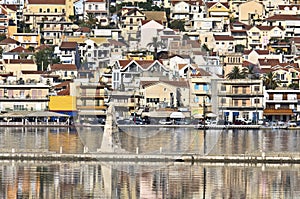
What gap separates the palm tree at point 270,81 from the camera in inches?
1483

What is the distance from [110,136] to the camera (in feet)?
71.1

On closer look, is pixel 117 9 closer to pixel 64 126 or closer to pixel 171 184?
pixel 64 126

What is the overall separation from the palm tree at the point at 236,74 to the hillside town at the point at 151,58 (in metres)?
0.14

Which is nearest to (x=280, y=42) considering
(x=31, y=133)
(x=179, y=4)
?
(x=179, y=4)

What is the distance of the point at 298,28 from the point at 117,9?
6312 millimetres

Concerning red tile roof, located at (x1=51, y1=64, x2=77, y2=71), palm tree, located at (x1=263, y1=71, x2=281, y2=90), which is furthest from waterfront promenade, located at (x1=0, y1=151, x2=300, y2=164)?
red tile roof, located at (x1=51, y1=64, x2=77, y2=71)

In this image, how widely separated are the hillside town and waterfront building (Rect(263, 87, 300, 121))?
2 centimetres

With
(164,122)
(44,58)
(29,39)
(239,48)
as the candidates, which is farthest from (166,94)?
(239,48)

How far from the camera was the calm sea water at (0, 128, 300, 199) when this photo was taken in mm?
19031

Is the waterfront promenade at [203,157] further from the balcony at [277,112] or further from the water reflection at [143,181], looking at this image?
the balcony at [277,112]

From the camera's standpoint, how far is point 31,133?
31.0 meters

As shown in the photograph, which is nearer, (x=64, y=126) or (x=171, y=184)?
(x=171, y=184)

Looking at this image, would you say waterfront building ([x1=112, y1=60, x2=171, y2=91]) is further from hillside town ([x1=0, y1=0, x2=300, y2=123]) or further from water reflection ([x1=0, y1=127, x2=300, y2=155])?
water reflection ([x1=0, y1=127, x2=300, y2=155])

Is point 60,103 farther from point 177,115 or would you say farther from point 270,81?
point 177,115
